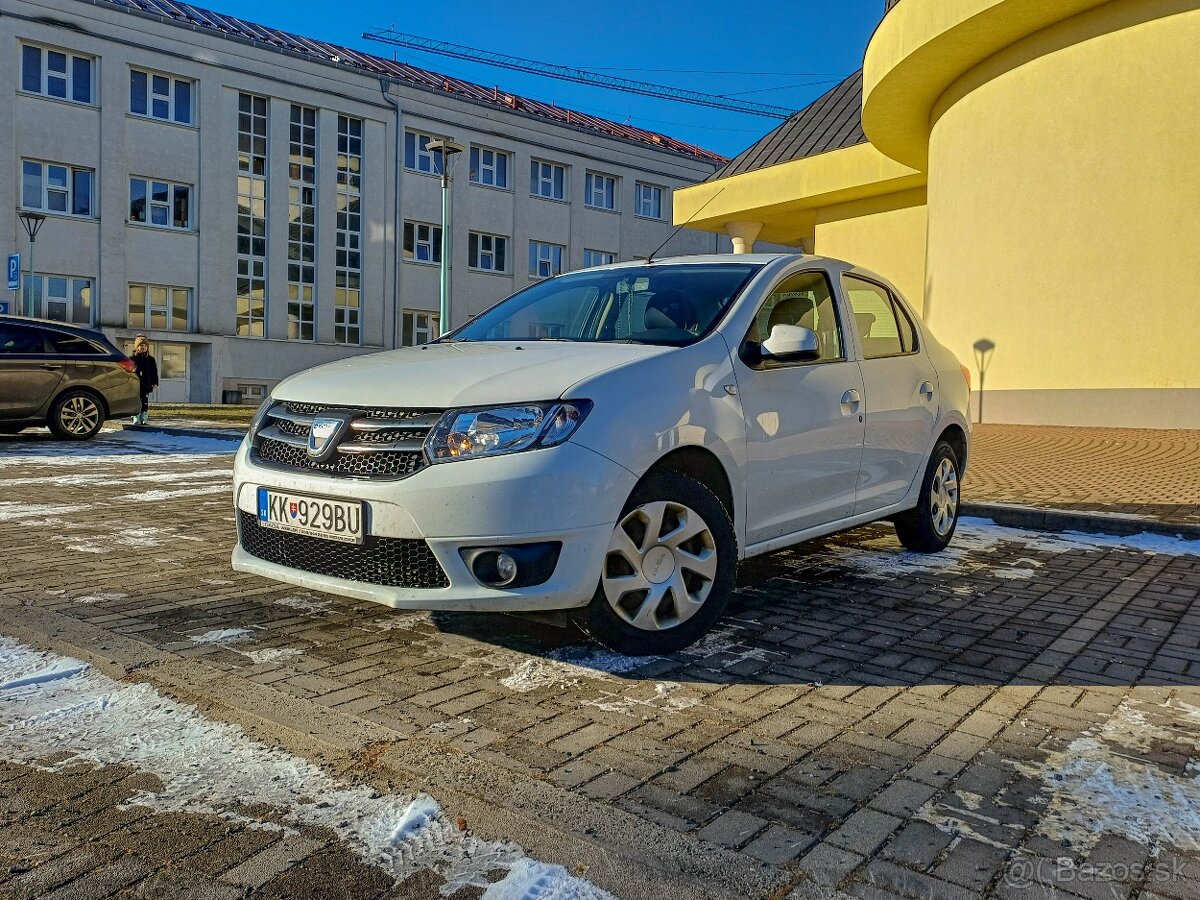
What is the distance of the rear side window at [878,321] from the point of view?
5.49 m

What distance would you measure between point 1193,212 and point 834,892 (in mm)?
14814

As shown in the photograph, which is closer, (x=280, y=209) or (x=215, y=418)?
(x=215, y=418)

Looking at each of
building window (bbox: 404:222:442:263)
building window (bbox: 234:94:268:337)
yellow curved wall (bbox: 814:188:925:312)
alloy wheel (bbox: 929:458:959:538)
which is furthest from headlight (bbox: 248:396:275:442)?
building window (bbox: 404:222:442:263)

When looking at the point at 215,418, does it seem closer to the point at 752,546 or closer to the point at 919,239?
the point at 919,239

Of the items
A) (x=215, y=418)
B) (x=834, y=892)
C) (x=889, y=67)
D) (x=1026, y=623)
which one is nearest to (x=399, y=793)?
(x=834, y=892)

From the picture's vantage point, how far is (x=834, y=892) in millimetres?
2234

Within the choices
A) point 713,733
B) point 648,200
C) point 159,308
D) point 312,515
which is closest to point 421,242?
point 159,308

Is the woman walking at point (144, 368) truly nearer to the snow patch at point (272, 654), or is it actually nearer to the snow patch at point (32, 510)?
the snow patch at point (32, 510)

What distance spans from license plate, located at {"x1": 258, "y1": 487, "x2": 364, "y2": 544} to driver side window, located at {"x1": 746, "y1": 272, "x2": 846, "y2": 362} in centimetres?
202

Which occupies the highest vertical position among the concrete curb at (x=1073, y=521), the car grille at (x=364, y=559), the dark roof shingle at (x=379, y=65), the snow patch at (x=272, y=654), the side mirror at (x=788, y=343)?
the dark roof shingle at (x=379, y=65)

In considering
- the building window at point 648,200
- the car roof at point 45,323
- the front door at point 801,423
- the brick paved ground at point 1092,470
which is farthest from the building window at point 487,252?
the front door at point 801,423

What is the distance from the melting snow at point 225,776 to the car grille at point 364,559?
2.51ft

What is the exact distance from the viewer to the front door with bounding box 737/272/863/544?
14.6 feet

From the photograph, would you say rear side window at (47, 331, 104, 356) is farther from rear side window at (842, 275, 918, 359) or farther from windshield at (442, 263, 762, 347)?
rear side window at (842, 275, 918, 359)
